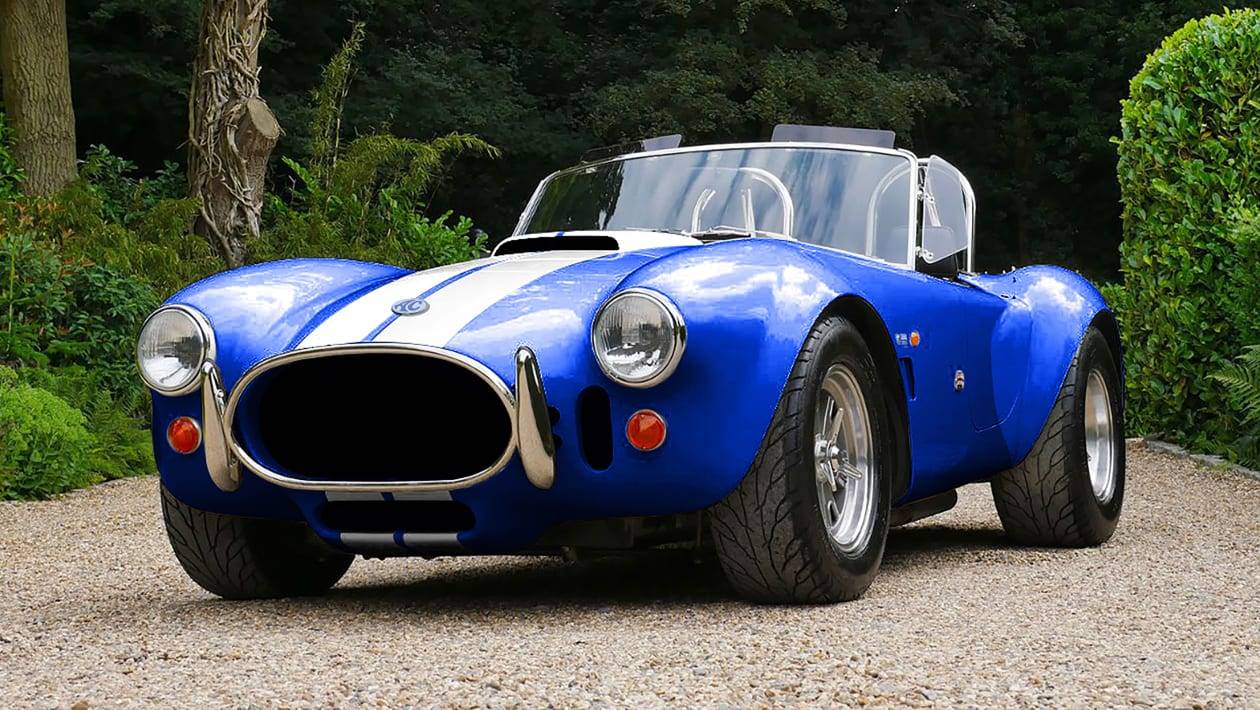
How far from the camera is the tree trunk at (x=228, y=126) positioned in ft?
43.6

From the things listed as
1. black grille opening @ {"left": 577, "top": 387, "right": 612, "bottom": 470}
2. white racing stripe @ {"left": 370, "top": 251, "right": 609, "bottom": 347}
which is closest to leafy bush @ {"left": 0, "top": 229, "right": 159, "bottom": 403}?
white racing stripe @ {"left": 370, "top": 251, "right": 609, "bottom": 347}

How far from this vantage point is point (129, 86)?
2236cm

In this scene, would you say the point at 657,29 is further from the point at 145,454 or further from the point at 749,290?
the point at 749,290

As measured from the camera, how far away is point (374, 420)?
14.4 feet

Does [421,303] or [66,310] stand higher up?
[421,303]

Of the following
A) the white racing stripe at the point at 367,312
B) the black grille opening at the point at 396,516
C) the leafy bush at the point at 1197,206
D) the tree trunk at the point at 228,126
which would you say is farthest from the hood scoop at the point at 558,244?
the tree trunk at the point at 228,126

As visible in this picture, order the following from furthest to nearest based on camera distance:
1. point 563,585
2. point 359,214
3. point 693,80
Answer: point 693,80
point 359,214
point 563,585

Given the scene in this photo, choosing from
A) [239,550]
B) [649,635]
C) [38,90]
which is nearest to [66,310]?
[38,90]

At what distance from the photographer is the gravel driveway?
10.9 feet

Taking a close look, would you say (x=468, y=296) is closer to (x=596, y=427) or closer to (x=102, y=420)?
(x=596, y=427)

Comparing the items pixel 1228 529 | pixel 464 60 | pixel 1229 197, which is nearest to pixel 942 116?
pixel 464 60

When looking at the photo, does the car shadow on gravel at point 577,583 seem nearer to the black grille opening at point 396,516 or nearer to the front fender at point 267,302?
the black grille opening at point 396,516

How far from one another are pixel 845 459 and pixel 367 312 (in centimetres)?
138

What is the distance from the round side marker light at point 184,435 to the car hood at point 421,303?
17cm
